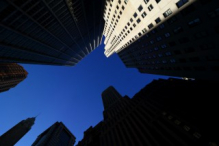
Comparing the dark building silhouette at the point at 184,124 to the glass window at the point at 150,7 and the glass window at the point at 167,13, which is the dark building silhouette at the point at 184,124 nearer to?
the glass window at the point at 167,13

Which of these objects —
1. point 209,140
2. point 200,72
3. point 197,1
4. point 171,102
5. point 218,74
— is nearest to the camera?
point 197,1

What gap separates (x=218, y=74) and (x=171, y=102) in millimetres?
25306

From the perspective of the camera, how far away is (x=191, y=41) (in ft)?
102

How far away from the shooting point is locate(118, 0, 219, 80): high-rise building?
24403 millimetres

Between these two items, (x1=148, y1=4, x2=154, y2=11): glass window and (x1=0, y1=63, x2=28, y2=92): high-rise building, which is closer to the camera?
(x1=148, y1=4, x2=154, y2=11): glass window

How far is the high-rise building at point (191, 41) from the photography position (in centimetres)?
2440

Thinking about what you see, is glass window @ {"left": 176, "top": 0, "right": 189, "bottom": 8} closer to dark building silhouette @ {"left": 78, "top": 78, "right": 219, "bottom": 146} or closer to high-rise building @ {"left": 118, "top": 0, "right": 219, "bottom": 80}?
high-rise building @ {"left": 118, "top": 0, "right": 219, "bottom": 80}

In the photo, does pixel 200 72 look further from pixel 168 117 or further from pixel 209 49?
pixel 168 117

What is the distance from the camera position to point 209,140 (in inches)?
1113

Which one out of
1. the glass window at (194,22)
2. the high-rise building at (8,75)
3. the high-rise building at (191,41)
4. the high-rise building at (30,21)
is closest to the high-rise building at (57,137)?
the high-rise building at (8,75)

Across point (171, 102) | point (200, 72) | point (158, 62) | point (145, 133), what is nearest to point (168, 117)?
point (145, 133)

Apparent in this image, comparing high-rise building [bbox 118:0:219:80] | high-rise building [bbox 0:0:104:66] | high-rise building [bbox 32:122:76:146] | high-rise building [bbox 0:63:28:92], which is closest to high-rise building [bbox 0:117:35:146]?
high-rise building [bbox 32:122:76:146]

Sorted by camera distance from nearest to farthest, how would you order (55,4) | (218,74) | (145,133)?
1. (218,74)
2. (145,133)
3. (55,4)

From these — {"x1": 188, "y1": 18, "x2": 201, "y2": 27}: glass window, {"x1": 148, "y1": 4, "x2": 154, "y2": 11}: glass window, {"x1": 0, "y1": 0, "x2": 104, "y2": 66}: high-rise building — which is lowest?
{"x1": 188, "y1": 18, "x2": 201, "y2": 27}: glass window
